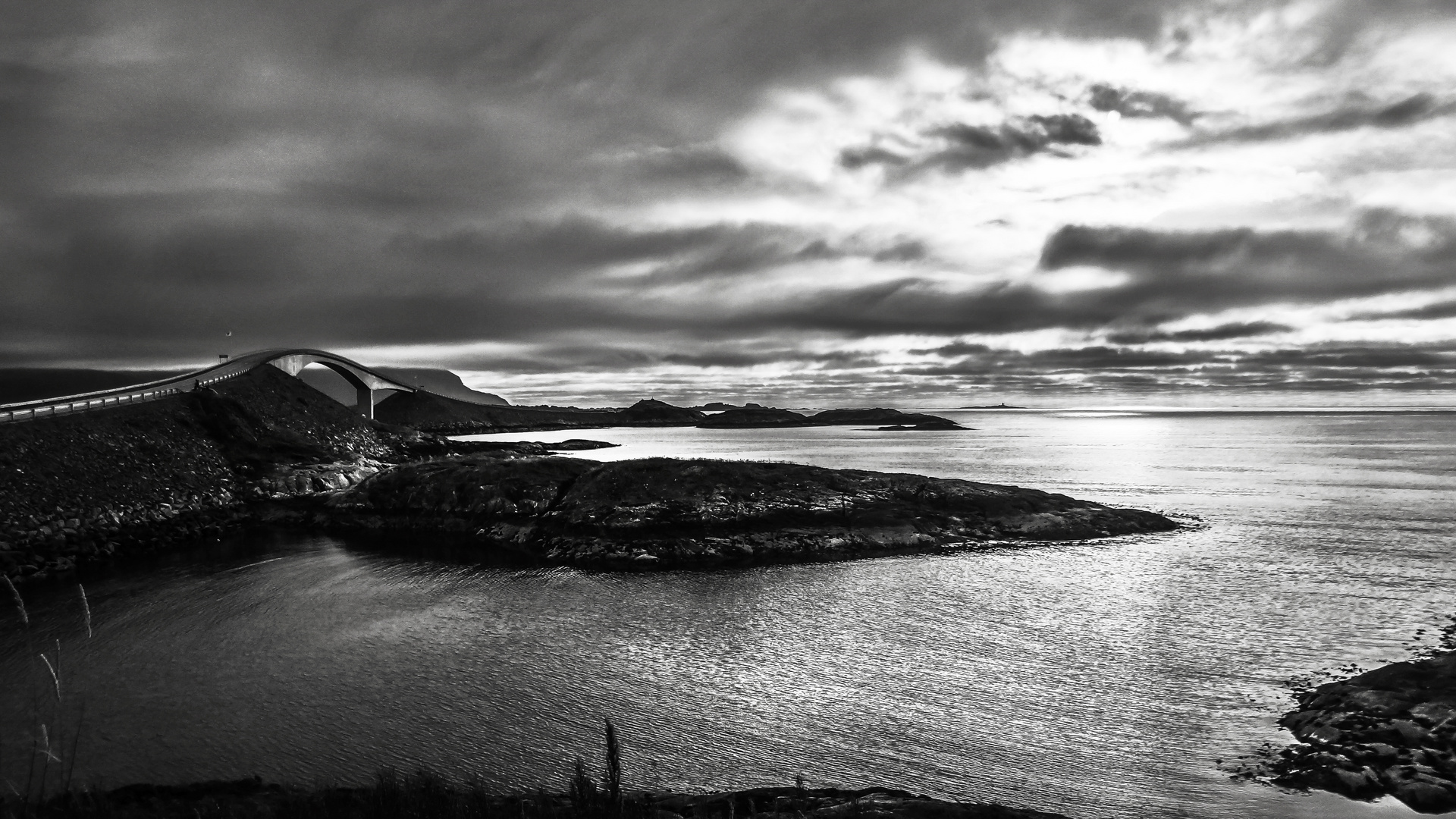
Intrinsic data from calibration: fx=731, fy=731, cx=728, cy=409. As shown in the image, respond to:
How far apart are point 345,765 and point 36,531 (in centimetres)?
4073

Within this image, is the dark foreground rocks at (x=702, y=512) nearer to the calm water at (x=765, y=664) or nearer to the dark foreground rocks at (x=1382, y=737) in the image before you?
the calm water at (x=765, y=664)

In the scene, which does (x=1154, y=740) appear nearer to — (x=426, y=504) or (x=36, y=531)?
(x=426, y=504)

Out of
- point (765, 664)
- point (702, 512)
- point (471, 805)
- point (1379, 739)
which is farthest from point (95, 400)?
point (1379, 739)

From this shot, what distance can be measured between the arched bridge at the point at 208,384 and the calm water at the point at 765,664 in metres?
29.3

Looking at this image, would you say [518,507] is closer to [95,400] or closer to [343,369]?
[95,400]

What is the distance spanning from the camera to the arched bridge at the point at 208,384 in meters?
59.7

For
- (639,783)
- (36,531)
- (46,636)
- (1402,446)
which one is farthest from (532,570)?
(1402,446)

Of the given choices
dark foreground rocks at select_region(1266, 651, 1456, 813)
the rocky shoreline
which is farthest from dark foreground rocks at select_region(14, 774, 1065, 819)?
the rocky shoreline

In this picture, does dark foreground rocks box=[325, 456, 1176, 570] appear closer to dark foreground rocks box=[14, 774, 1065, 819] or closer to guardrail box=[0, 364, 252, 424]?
guardrail box=[0, 364, 252, 424]

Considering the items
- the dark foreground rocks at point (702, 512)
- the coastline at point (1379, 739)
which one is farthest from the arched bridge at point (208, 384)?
the coastline at point (1379, 739)

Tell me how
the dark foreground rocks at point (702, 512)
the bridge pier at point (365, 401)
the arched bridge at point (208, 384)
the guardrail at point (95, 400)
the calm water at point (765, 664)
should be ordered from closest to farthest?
the calm water at point (765, 664), the dark foreground rocks at point (702, 512), the guardrail at point (95, 400), the arched bridge at point (208, 384), the bridge pier at point (365, 401)

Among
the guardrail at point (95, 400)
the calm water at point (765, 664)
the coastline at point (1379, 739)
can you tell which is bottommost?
the calm water at point (765, 664)

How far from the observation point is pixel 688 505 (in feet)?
163

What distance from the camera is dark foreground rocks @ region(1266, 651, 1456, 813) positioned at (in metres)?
15.5
